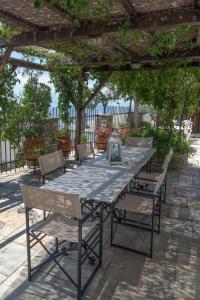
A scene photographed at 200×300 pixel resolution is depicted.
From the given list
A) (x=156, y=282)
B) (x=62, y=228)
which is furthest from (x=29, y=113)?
(x=156, y=282)

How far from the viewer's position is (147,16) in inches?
119

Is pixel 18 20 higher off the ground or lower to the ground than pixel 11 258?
higher

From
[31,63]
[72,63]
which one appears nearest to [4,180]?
[31,63]

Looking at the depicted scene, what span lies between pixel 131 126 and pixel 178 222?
255 inches

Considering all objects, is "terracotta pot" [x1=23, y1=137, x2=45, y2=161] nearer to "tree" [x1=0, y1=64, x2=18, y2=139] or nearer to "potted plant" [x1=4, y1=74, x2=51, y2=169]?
"potted plant" [x1=4, y1=74, x2=51, y2=169]

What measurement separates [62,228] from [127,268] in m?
0.76

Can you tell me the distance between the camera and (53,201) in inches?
91.8

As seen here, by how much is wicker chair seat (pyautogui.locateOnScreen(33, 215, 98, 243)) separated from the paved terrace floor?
0.42 meters

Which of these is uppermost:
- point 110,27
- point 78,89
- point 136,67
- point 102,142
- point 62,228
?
point 136,67

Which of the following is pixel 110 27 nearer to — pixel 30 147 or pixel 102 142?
pixel 30 147

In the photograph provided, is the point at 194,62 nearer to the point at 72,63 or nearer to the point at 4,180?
the point at 72,63

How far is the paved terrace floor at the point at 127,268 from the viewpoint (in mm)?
Result: 2447

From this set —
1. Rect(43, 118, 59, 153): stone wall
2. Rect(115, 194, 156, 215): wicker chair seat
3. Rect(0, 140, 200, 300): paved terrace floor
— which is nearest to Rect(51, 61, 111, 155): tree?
Rect(43, 118, 59, 153): stone wall

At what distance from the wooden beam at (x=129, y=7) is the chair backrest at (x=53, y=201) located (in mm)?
1827
